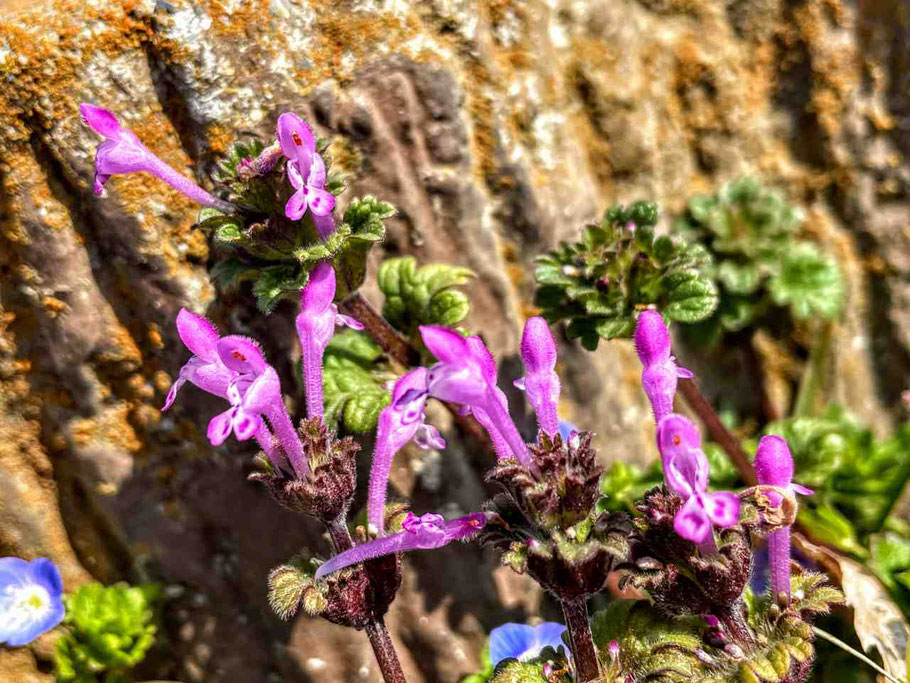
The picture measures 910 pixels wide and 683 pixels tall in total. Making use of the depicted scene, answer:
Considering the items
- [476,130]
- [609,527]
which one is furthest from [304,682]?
[476,130]

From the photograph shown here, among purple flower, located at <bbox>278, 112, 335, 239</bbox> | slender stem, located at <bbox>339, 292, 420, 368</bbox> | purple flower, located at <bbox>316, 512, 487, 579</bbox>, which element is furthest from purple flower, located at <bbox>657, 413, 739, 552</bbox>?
slender stem, located at <bbox>339, 292, 420, 368</bbox>

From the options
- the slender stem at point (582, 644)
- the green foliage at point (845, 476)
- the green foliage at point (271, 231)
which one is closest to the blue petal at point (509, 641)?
the slender stem at point (582, 644)

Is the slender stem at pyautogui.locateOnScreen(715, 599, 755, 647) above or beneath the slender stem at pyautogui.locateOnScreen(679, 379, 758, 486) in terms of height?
above

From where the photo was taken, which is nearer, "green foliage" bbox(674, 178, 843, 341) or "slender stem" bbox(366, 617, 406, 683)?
"slender stem" bbox(366, 617, 406, 683)

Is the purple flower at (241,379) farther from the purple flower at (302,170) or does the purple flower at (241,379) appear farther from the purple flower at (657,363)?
the purple flower at (657,363)

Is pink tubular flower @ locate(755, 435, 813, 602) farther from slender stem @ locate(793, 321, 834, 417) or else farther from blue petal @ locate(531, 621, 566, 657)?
slender stem @ locate(793, 321, 834, 417)

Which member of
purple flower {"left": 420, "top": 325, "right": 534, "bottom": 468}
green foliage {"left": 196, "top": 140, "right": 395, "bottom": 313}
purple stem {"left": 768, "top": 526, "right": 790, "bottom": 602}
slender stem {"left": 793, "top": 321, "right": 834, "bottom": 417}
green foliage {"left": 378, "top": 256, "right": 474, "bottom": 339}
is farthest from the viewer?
slender stem {"left": 793, "top": 321, "right": 834, "bottom": 417}
